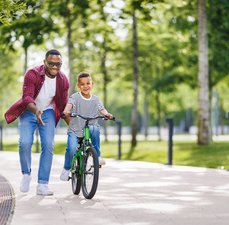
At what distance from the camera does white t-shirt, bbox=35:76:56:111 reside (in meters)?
8.45

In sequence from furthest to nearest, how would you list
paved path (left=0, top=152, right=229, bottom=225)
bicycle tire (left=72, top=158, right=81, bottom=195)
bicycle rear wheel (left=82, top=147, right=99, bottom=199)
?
bicycle tire (left=72, top=158, right=81, bottom=195)
bicycle rear wheel (left=82, top=147, right=99, bottom=199)
paved path (left=0, top=152, right=229, bottom=225)

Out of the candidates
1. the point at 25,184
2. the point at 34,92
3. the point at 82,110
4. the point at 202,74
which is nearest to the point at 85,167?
the point at 82,110

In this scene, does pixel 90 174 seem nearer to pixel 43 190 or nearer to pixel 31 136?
pixel 43 190

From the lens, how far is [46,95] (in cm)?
847

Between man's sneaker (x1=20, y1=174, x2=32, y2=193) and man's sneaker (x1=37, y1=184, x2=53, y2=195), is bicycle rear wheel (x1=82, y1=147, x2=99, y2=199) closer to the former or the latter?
man's sneaker (x1=37, y1=184, x2=53, y2=195)

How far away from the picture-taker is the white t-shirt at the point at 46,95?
8445 millimetres

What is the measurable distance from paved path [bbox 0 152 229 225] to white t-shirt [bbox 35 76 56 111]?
1188 mm

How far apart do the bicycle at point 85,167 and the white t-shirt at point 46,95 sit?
45 cm

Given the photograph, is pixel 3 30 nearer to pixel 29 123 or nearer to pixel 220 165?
pixel 220 165

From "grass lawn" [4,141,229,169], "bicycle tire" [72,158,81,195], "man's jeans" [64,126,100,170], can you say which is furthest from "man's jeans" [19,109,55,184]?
"grass lawn" [4,141,229,169]

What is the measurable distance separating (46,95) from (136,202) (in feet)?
6.14

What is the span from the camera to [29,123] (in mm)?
8477

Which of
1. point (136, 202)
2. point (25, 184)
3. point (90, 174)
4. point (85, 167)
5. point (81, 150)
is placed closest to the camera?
point (136, 202)

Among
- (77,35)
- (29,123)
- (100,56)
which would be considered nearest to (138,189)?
(29,123)
